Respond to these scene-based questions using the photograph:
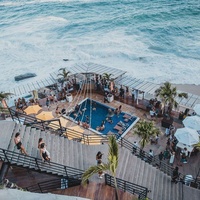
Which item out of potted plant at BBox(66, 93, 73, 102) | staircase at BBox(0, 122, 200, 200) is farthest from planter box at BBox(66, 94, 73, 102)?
staircase at BBox(0, 122, 200, 200)

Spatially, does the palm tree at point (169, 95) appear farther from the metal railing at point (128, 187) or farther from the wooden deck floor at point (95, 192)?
the wooden deck floor at point (95, 192)

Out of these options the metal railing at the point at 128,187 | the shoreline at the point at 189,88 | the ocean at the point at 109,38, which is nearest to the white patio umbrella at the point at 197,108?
the shoreline at the point at 189,88

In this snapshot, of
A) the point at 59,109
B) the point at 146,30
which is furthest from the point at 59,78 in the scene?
the point at 146,30

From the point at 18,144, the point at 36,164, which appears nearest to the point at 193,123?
the point at 36,164

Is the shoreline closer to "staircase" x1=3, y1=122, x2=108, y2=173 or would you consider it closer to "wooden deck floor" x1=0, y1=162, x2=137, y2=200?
"staircase" x1=3, y1=122, x2=108, y2=173

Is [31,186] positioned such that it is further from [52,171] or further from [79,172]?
[79,172]
